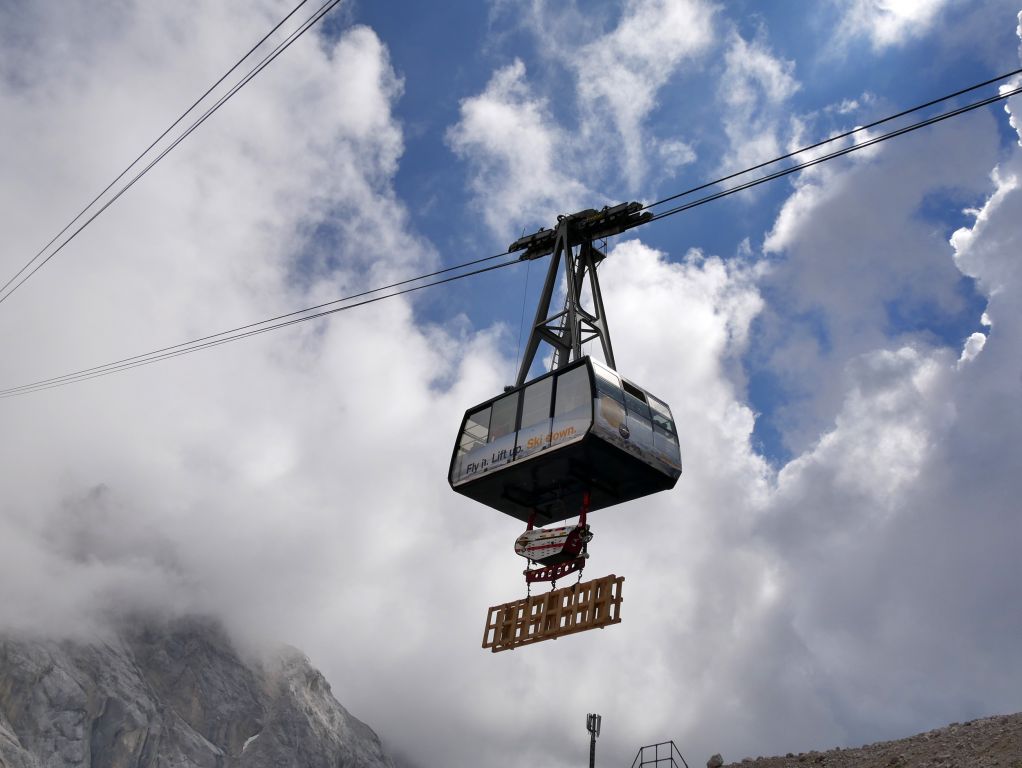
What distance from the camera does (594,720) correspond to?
42.3 metres

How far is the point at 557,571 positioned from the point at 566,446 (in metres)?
3.42

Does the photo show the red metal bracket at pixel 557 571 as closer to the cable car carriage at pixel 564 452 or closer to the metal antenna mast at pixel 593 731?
the cable car carriage at pixel 564 452

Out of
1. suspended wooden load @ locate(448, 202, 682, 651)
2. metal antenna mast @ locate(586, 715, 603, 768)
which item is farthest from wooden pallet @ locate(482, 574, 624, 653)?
metal antenna mast @ locate(586, 715, 603, 768)

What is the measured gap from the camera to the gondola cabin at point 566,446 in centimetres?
2088

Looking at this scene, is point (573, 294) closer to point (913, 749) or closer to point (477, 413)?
point (477, 413)

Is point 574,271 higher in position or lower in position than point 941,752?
higher

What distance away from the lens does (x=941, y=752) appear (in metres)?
25.0

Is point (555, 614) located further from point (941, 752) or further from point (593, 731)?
point (593, 731)

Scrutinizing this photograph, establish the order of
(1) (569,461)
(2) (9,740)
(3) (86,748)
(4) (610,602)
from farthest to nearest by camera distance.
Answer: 1. (3) (86,748)
2. (2) (9,740)
3. (1) (569,461)
4. (4) (610,602)

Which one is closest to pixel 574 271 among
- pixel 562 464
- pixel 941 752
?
pixel 562 464

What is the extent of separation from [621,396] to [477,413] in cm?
415

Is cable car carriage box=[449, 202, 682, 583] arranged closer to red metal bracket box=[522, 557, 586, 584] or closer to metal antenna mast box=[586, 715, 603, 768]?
red metal bracket box=[522, 557, 586, 584]

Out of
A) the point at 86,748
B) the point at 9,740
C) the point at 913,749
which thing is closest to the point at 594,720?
the point at 913,749

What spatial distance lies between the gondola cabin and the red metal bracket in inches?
65.0
